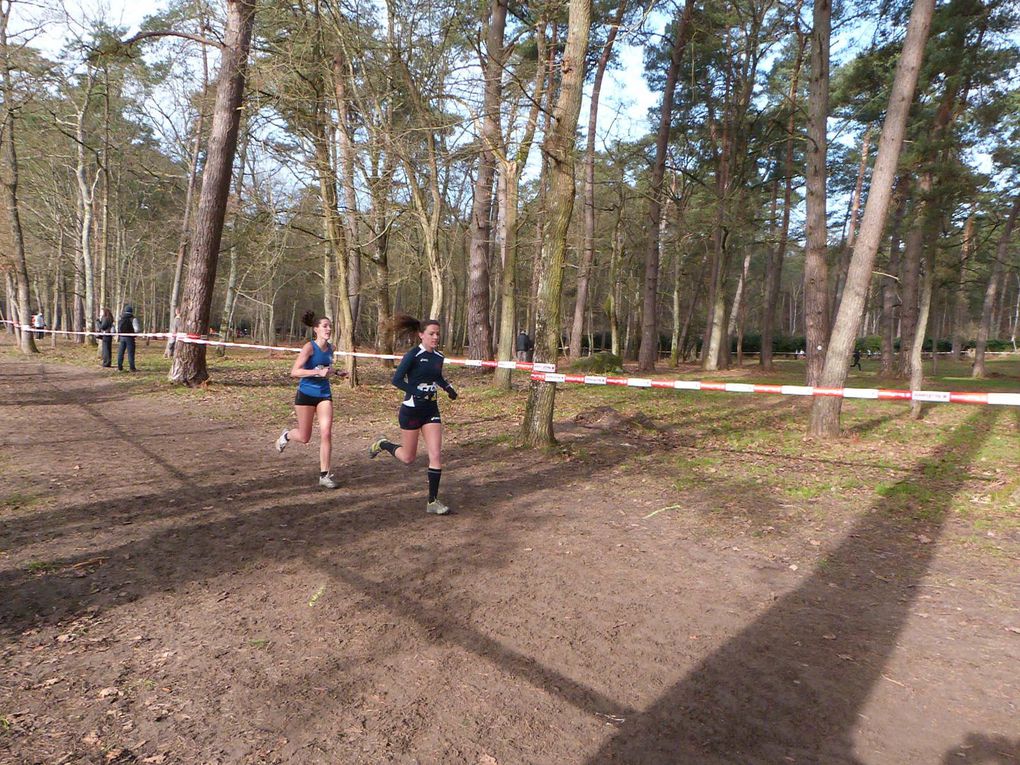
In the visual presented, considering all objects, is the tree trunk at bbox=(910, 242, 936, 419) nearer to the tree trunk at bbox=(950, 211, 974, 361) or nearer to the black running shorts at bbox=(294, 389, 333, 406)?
the black running shorts at bbox=(294, 389, 333, 406)

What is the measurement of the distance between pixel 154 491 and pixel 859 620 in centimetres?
666

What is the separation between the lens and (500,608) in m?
3.87

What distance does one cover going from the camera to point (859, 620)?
3.98 m

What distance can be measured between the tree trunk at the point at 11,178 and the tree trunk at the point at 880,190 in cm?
1947

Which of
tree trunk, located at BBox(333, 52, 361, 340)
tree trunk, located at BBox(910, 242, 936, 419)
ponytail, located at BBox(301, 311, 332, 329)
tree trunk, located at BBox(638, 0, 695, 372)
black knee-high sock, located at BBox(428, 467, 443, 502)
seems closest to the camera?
black knee-high sock, located at BBox(428, 467, 443, 502)

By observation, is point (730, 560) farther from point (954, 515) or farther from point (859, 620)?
point (954, 515)

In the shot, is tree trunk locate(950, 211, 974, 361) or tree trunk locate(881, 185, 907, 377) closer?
tree trunk locate(881, 185, 907, 377)

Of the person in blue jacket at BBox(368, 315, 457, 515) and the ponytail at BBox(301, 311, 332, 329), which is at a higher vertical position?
the ponytail at BBox(301, 311, 332, 329)

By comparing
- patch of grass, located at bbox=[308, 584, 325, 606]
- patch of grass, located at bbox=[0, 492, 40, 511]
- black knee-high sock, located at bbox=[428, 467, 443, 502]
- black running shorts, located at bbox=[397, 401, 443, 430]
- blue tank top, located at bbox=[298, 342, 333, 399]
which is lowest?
patch of grass, located at bbox=[308, 584, 325, 606]

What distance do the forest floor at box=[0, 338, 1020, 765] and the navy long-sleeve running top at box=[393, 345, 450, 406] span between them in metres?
1.22

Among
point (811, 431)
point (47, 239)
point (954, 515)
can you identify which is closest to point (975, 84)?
point (811, 431)

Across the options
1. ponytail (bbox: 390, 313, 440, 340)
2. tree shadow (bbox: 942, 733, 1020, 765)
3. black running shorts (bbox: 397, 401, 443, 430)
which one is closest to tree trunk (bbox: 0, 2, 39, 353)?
ponytail (bbox: 390, 313, 440, 340)

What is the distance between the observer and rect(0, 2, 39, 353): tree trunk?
15.6m

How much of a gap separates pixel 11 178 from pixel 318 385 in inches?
827
